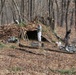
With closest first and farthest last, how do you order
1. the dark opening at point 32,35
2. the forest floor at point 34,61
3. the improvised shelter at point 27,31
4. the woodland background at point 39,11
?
the forest floor at point 34,61
the improvised shelter at point 27,31
the dark opening at point 32,35
the woodland background at point 39,11

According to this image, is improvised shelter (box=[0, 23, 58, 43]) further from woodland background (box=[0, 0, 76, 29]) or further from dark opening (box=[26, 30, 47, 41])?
woodland background (box=[0, 0, 76, 29])

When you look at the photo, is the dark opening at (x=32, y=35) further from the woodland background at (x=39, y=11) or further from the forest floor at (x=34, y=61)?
the forest floor at (x=34, y=61)

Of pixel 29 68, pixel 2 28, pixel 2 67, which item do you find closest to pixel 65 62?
pixel 29 68

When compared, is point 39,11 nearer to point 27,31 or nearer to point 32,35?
point 32,35

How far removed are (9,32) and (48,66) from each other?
9599 millimetres

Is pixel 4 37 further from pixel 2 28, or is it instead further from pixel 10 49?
pixel 10 49

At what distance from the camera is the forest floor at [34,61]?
1268 centimetres

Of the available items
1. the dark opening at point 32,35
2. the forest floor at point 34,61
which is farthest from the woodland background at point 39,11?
the forest floor at point 34,61

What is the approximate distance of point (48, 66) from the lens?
14062mm

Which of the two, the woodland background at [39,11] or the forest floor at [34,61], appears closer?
the forest floor at [34,61]

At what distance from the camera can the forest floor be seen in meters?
12.7

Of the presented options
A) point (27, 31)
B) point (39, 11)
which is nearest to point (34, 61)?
point (27, 31)

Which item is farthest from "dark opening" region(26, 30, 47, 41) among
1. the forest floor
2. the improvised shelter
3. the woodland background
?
the forest floor

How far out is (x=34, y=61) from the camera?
599 inches
